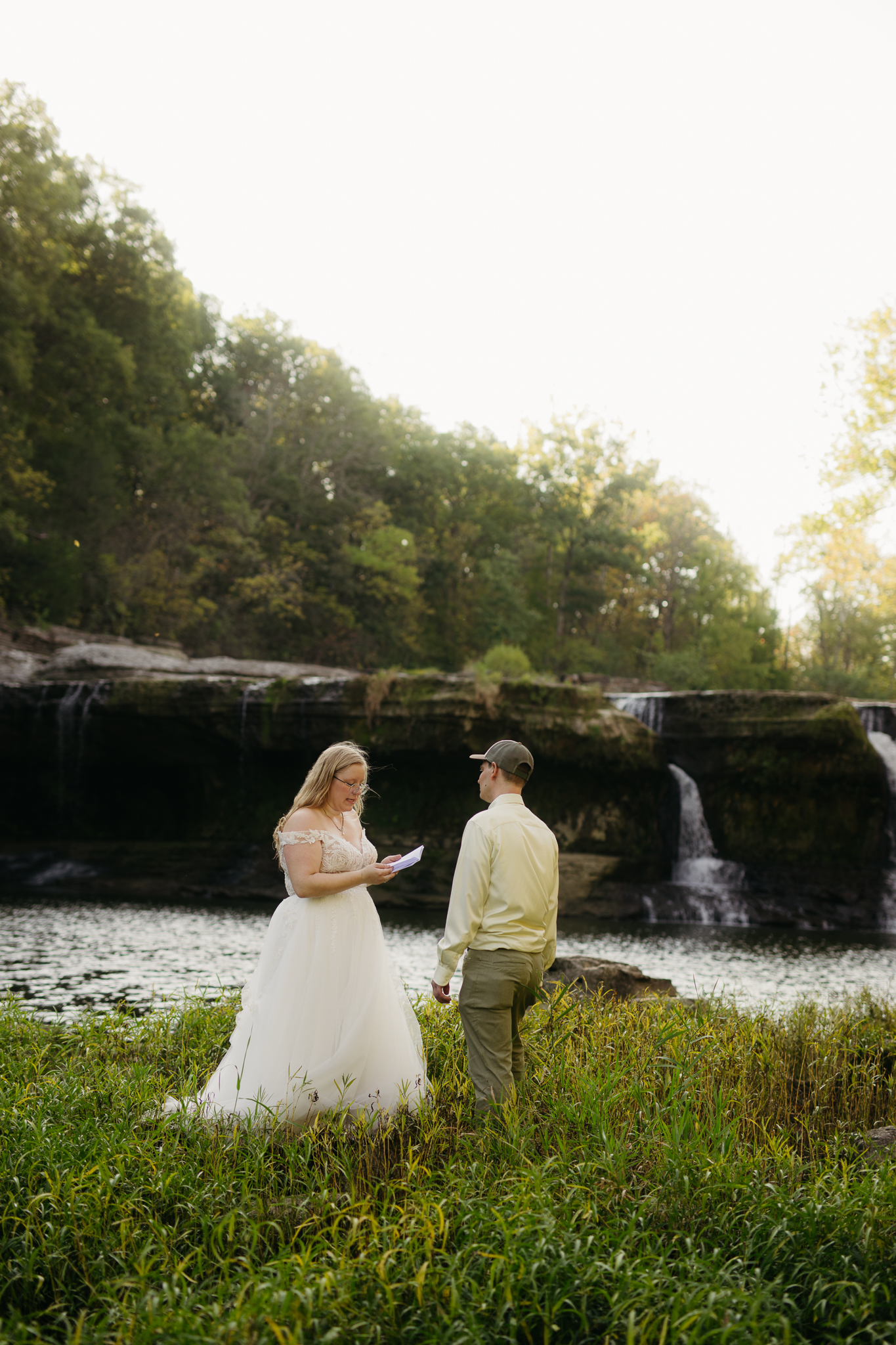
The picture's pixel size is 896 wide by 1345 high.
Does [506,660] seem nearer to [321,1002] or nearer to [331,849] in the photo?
[331,849]

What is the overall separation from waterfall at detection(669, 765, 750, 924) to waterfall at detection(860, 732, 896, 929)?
2483 mm

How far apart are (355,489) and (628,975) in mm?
36437

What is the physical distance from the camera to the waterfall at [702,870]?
56.1 feet

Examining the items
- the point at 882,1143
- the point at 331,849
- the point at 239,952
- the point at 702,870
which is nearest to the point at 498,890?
the point at 331,849

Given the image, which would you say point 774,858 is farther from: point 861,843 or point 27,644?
point 27,644

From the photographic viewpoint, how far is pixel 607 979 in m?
8.03

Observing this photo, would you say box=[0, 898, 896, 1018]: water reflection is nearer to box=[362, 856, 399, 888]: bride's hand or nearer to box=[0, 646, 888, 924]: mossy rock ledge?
box=[0, 646, 888, 924]: mossy rock ledge

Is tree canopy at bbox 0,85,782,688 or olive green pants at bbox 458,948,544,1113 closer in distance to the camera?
olive green pants at bbox 458,948,544,1113

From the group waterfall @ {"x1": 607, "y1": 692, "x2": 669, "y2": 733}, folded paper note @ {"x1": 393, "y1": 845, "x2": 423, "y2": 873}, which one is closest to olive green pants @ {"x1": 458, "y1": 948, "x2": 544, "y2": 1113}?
folded paper note @ {"x1": 393, "y1": 845, "x2": 423, "y2": 873}

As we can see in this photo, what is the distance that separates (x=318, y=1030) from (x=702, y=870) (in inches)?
612

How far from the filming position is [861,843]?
19062 millimetres

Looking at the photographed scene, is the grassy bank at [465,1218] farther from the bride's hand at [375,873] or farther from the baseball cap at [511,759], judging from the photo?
the baseball cap at [511,759]

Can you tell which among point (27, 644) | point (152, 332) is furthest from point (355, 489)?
point (27, 644)

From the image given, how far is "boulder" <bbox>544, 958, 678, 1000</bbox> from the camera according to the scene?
7.84 metres
